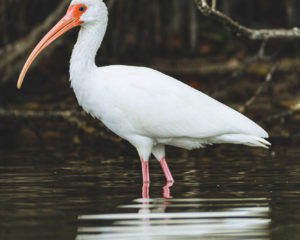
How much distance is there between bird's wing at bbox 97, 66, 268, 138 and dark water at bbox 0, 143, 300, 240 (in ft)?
1.76

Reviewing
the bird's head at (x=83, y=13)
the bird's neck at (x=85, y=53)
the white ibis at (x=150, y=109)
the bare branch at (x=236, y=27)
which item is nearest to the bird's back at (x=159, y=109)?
the white ibis at (x=150, y=109)

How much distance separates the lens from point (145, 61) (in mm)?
18812

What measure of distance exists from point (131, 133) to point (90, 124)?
153 inches

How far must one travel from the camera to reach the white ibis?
9.07m

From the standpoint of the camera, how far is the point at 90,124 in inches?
514

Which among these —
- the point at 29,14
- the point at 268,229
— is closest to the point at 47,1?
the point at 29,14

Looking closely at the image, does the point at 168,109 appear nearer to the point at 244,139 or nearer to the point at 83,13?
the point at 244,139

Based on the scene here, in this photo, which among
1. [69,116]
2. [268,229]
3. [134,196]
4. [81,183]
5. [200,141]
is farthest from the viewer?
[69,116]

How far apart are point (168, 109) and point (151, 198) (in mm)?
1582

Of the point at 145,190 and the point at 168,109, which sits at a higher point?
the point at 168,109

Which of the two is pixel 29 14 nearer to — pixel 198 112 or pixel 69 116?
pixel 69 116

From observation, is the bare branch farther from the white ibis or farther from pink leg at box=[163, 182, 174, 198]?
pink leg at box=[163, 182, 174, 198]

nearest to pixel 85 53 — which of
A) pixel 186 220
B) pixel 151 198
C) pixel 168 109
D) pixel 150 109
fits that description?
pixel 150 109

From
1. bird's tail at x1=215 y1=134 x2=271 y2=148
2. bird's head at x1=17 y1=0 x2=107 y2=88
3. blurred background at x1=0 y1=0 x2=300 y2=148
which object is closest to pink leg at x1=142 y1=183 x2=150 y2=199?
bird's tail at x1=215 y1=134 x2=271 y2=148
